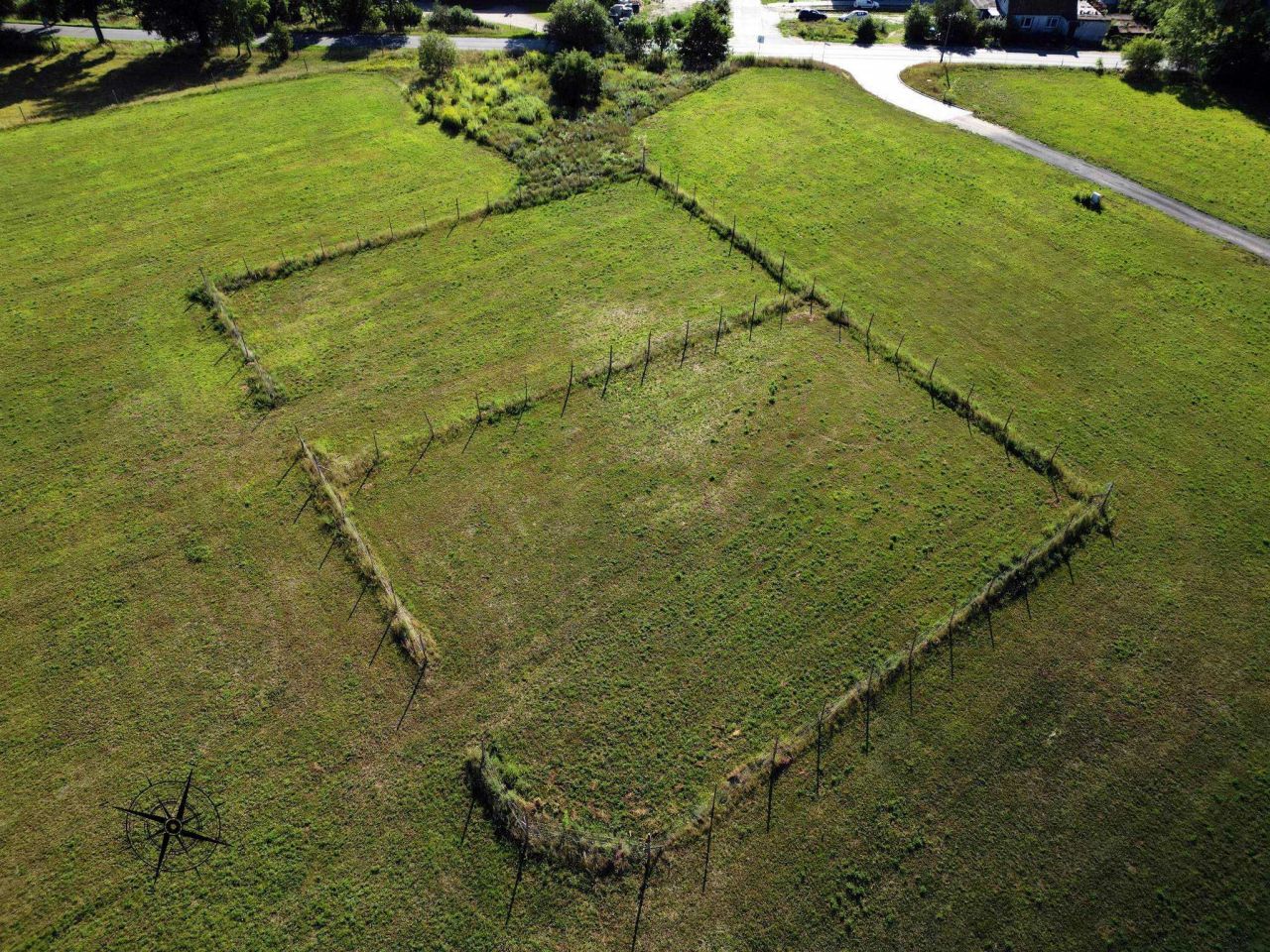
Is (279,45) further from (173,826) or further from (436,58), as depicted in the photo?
(173,826)

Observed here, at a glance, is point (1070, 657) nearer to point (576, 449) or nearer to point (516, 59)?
point (576, 449)

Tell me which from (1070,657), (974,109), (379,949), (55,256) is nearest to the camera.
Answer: (379,949)

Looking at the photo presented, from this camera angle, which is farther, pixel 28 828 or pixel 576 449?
pixel 576 449

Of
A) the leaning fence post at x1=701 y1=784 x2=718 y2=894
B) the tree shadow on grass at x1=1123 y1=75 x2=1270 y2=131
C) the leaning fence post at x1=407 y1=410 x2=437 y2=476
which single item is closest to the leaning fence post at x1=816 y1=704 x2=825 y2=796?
the leaning fence post at x1=701 y1=784 x2=718 y2=894

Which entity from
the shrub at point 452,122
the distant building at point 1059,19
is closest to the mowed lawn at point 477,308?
the shrub at point 452,122

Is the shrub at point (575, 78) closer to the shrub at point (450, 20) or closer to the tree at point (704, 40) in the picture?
the tree at point (704, 40)

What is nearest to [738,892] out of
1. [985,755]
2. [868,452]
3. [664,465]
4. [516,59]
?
[985,755]

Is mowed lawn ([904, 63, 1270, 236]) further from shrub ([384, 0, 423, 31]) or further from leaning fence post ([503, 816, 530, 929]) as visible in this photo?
leaning fence post ([503, 816, 530, 929])

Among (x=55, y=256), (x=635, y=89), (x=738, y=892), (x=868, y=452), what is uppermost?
(x=635, y=89)
